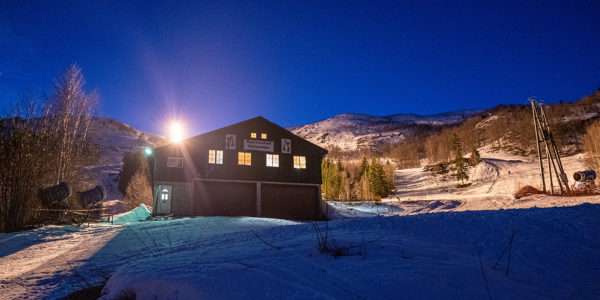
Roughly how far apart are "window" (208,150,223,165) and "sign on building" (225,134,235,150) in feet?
2.35

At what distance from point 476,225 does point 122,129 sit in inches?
6987

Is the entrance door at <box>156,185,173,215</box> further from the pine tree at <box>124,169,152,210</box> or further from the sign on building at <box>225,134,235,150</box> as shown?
the pine tree at <box>124,169,152,210</box>

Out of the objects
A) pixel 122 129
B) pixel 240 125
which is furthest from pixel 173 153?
pixel 122 129

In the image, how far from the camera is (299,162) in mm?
25344

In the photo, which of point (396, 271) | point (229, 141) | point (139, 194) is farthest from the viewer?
point (139, 194)

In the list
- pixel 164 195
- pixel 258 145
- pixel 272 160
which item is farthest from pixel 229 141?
pixel 164 195

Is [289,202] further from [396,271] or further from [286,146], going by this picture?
[396,271]

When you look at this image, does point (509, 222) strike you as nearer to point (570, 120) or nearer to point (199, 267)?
point (199, 267)

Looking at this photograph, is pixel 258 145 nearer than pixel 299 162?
Yes

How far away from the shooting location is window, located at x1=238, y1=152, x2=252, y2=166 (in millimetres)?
23859

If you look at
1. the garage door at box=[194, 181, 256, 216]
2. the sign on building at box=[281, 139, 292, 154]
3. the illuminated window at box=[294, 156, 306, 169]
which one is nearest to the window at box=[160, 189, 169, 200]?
the garage door at box=[194, 181, 256, 216]

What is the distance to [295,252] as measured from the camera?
3.94 meters

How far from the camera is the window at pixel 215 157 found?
2311 centimetres

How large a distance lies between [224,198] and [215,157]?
3398 mm
